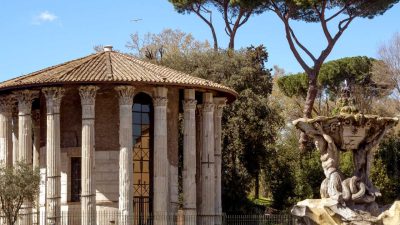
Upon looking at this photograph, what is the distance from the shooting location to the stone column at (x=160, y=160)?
2617 centimetres

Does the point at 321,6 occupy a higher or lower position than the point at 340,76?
higher

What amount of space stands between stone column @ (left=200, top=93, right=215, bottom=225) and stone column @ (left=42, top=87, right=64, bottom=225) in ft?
17.4

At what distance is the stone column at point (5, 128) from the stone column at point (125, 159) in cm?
447

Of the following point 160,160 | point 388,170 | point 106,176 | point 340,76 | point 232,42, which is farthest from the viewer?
point 340,76

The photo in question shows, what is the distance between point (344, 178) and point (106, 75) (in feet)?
34.3

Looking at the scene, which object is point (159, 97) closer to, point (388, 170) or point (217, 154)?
point (217, 154)

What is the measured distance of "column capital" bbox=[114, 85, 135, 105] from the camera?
25.9m

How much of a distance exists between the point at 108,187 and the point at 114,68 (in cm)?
395

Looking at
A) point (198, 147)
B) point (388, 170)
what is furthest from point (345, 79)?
point (198, 147)

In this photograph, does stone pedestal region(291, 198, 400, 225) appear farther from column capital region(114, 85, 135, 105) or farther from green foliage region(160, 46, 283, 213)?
green foliage region(160, 46, 283, 213)

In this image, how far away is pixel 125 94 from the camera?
84.9 feet

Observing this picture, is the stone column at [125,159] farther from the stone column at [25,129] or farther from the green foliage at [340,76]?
the green foliage at [340,76]

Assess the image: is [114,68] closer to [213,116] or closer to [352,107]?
[213,116]

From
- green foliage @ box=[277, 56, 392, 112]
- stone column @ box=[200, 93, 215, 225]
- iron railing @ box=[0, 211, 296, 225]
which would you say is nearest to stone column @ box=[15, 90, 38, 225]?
iron railing @ box=[0, 211, 296, 225]
